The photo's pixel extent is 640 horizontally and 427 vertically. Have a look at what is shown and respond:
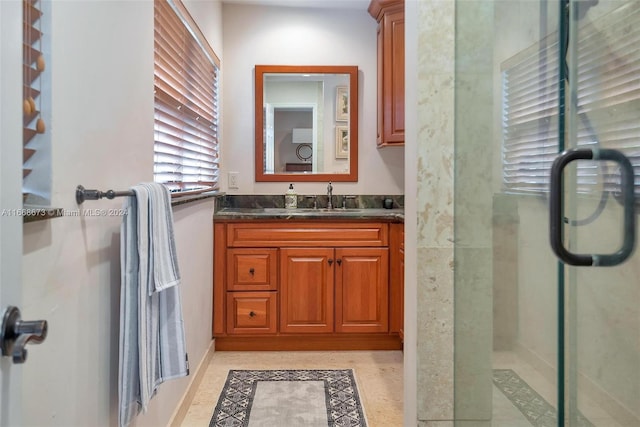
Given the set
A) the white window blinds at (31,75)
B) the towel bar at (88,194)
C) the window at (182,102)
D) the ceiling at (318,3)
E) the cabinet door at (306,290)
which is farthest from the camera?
the ceiling at (318,3)

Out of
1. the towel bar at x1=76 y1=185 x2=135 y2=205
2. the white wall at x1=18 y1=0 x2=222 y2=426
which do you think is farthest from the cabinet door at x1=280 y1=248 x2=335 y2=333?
the towel bar at x1=76 y1=185 x2=135 y2=205

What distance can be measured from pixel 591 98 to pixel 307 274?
6.85 ft

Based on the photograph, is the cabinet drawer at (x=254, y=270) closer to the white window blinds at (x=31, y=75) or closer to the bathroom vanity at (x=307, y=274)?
the bathroom vanity at (x=307, y=274)

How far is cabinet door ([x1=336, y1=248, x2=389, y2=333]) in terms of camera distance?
294 centimetres

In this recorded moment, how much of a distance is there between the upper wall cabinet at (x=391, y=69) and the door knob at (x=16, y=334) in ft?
8.95

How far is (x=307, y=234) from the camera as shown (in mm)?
2936

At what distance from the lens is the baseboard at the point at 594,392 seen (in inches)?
43.8

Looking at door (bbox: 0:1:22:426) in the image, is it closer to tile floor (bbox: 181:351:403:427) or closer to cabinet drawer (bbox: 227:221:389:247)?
tile floor (bbox: 181:351:403:427)

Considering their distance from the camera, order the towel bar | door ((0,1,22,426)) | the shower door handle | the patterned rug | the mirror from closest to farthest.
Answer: door ((0,1,22,426)) < the shower door handle < the towel bar < the patterned rug < the mirror

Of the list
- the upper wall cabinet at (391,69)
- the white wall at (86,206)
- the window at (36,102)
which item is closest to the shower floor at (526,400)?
the white wall at (86,206)

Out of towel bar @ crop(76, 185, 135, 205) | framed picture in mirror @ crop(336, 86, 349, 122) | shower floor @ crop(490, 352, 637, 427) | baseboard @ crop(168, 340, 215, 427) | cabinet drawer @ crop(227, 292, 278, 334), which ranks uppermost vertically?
framed picture in mirror @ crop(336, 86, 349, 122)

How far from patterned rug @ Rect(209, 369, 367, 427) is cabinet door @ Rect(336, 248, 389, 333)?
38 cm

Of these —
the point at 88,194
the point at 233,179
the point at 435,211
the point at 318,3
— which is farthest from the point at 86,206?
the point at 318,3

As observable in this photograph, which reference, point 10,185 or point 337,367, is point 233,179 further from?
point 10,185
